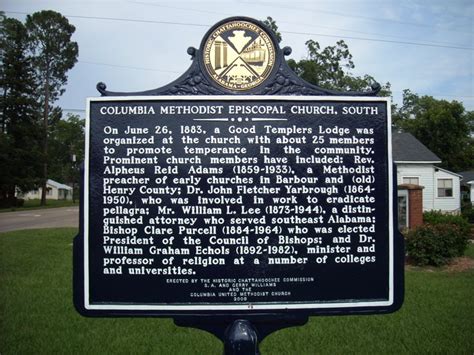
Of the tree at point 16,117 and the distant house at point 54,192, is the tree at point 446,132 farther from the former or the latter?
the distant house at point 54,192

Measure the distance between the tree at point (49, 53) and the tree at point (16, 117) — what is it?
3.67 ft

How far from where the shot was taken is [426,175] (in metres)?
24.5

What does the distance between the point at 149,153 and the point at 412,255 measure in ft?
30.1

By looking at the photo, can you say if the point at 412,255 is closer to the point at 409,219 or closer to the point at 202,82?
the point at 409,219

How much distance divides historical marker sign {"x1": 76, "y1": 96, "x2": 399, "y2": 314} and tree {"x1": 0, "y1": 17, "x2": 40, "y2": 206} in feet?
115

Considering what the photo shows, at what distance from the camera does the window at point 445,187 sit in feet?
86.7

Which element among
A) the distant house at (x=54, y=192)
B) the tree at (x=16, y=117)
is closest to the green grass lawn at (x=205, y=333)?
the tree at (x=16, y=117)

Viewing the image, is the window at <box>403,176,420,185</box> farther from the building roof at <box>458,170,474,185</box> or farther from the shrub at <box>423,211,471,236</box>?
the building roof at <box>458,170,474,185</box>

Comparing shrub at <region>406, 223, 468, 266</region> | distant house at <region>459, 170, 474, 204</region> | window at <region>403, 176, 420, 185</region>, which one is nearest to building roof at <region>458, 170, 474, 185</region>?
distant house at <region>459, 170, 474, 204</region>

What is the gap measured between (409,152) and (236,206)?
79.7ft

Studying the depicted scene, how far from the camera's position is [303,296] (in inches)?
115

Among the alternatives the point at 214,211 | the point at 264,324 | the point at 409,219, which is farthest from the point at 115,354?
the point at 409,219

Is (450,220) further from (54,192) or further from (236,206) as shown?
(54,192)

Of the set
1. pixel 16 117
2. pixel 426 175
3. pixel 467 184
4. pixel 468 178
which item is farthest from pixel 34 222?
pixel 468 178
